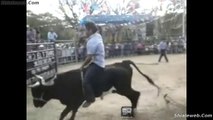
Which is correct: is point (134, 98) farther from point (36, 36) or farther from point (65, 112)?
point (36, 36)

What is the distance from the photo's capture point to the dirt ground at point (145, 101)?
441 cm

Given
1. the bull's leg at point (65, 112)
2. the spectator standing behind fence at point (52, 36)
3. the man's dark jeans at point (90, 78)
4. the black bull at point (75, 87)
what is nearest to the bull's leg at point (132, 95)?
the black bull at point (75, 87)

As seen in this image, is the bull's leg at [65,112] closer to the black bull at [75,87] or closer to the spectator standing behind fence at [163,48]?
the black bull at [75,87]

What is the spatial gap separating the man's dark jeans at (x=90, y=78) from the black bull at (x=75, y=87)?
48 millimetres

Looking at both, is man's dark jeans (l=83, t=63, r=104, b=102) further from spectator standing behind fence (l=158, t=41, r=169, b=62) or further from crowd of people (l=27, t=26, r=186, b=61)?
spectator standing behind fence (l=158, t=41, r=169, b=62)

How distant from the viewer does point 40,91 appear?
176 inches

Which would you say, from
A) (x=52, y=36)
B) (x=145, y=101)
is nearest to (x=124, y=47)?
(x=145, y=101)

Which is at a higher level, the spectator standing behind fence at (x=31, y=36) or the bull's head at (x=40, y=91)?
the spectator standing behind fence at (x=31, y=36)

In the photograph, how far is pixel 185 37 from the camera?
14.2ft

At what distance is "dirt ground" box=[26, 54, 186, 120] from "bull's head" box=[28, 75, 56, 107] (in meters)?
0.05

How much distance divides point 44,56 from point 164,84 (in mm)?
1372
